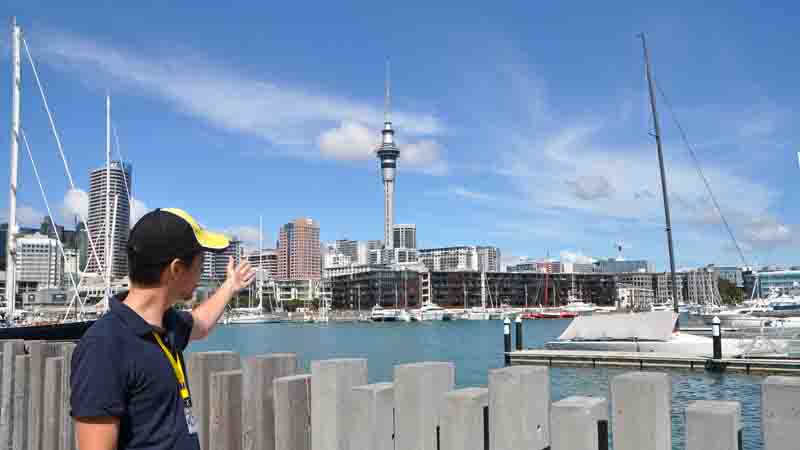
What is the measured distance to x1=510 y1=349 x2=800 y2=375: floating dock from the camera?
2689cm

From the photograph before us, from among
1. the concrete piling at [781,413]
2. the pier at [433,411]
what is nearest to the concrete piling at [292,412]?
the pier at [433,411]

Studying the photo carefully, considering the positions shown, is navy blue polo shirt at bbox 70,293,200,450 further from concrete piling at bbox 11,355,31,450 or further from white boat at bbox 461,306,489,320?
white boat at bbox 461,306,489,320

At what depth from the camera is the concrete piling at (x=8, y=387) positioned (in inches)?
211

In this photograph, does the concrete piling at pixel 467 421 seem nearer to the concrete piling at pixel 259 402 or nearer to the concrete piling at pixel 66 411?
the concrete piling at pixel 259 402

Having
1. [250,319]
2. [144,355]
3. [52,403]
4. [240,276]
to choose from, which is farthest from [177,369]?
[250,319]

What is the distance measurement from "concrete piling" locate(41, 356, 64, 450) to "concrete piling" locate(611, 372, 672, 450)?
3.70 metres

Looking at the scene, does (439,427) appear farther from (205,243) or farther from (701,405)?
(205,243)

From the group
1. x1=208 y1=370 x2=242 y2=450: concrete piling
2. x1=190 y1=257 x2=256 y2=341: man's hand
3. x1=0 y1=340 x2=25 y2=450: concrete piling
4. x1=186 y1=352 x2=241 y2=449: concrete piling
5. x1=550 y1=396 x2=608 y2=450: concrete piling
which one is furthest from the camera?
x1=0 y1=340 x2=25 y2=450: concrete piling

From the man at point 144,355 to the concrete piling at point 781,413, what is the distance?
1.99 metres

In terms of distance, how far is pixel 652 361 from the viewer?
30016 mm

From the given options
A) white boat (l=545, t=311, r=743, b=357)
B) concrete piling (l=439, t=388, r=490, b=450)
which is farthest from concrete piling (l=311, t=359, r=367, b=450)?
white boat (l=545, t=311, r=743, b=357)

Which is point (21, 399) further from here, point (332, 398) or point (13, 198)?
point (13, 198)

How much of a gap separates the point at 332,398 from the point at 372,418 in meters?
0.25

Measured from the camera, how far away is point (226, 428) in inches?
146
